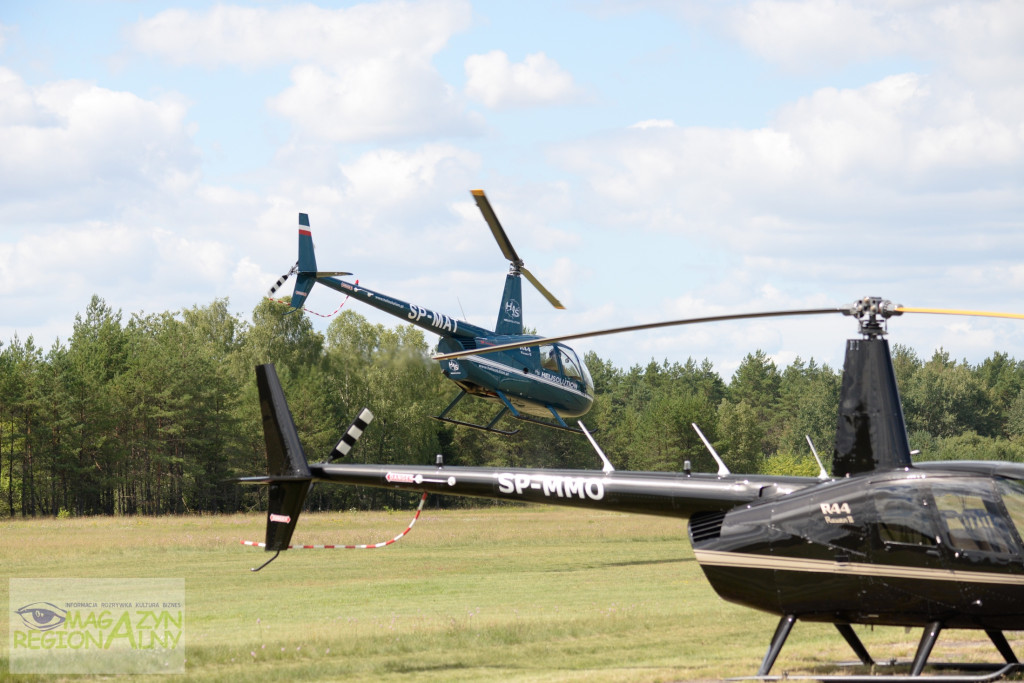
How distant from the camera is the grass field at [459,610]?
1076 centimetres

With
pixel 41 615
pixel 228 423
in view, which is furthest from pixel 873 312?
pixel 228 423

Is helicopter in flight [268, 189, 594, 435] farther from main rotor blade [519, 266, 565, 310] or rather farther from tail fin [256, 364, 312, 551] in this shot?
tail fin [256, 364, 312, 551]

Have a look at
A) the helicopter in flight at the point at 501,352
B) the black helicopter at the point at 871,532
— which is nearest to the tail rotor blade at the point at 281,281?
the helicopter in flight at the point at 501,352

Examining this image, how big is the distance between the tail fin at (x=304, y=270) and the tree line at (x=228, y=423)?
24.3 m

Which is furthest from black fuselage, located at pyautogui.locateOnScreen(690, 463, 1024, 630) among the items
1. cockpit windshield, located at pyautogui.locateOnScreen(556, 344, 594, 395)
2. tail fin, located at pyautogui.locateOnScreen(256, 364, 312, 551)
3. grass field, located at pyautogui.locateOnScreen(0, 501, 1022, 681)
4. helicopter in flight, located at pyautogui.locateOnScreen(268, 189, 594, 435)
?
cockpit windshield, located at pyautogui.locateOnScreen(556, 344, 594, 395)

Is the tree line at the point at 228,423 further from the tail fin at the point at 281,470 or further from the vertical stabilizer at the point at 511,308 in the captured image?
the tail fin at the point at 281,470

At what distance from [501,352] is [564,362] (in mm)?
1597

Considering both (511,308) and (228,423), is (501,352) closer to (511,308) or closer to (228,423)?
(511,308)

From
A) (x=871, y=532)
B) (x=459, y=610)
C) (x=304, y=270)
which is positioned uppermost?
(x=304, y=270)

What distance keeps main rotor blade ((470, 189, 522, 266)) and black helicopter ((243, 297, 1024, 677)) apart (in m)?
11.4

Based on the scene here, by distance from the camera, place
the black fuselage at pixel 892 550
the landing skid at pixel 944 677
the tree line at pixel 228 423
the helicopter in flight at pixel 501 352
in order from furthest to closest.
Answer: the tree line at pixel 228 423
the helicopter in flight at pixel 501 352
the black fuselage at pixel 892 550
the landing skid at pixel 944 677

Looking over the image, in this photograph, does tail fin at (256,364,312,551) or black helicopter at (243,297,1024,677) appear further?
tail fin at (256,364,312,551)

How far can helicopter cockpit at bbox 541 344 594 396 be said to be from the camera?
79.5 feet

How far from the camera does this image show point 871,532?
8.62m
